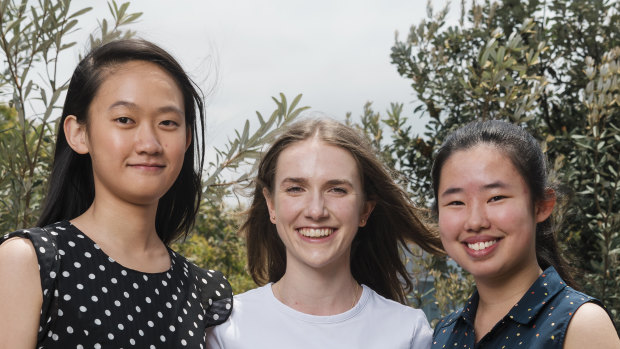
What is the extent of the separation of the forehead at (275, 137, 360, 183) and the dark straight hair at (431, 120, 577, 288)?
0.33m

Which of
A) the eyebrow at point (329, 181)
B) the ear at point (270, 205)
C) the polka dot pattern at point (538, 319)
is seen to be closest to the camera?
the polka dot pattern at point (538, 319)

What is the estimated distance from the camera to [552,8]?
5.02 m

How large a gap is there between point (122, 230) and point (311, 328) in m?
0.76

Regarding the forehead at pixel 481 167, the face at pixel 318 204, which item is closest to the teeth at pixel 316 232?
the face at pixel 318 204

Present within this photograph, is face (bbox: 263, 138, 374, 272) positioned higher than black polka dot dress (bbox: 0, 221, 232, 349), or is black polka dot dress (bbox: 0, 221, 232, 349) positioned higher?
face (bbox: 263, 138, 374, 272)

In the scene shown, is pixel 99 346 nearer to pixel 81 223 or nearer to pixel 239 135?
pixel 81 223

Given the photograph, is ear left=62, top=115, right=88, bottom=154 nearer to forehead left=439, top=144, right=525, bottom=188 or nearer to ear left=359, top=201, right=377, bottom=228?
ear left=359, top=201, right=377, bottom=228

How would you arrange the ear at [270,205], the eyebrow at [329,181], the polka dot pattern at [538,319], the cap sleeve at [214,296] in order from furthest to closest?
the ear at [270,205] → the eyebrow at [329,181] → the cap sleeve at [214,296] → the polka dot pattern at [538,319]

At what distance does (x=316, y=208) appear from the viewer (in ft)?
9.16

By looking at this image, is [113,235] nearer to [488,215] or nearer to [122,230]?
[122,230]

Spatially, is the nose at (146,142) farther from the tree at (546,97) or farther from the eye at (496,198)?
the tree at (546,97)

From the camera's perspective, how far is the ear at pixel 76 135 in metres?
2.59

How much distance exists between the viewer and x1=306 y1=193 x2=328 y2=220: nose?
2.79m

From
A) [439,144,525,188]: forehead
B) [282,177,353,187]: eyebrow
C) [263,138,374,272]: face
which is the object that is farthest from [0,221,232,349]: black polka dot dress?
[439,144,525,188]: forehead
